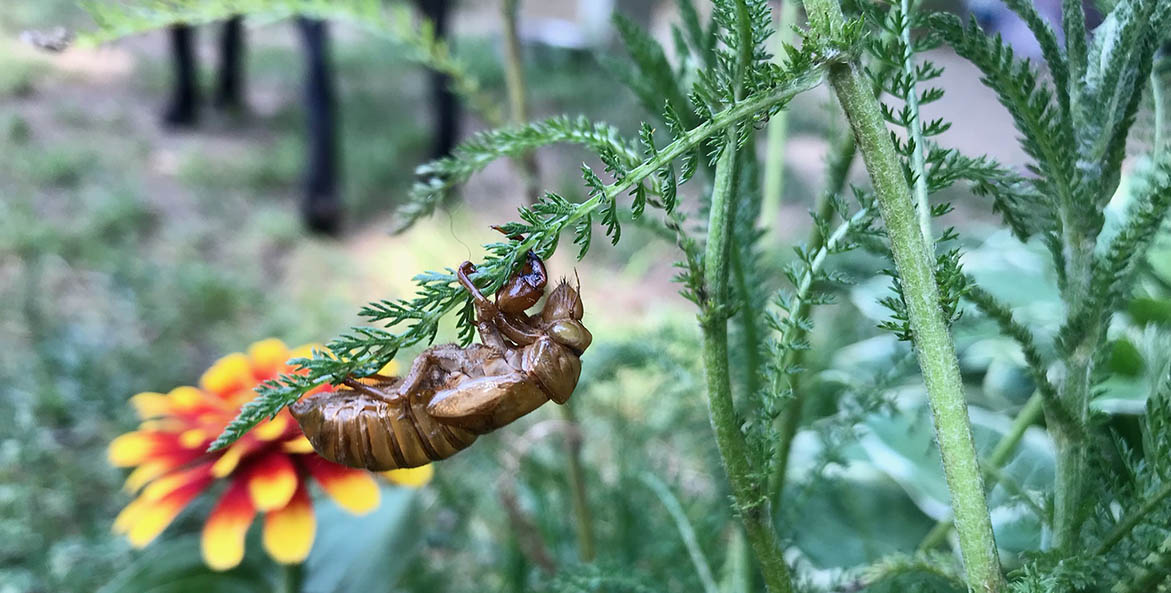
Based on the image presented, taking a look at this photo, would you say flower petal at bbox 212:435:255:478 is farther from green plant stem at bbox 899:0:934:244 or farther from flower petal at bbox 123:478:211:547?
green plant stem at bbox 899:0:934:244

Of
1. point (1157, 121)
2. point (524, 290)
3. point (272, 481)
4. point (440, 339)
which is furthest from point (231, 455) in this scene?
point (440, 339)

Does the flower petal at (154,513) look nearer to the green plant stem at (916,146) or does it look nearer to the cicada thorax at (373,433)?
the cicada thorax at (373,433)

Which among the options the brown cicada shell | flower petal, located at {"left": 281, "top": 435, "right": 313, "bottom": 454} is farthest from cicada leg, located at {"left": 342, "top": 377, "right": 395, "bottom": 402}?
flower petal, located at {"left": 281, "top": 435, "right": 313, "bottom": 454}

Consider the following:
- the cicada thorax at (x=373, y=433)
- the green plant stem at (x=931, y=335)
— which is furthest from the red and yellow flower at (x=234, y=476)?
the green plant stem at (x=931, y=335)

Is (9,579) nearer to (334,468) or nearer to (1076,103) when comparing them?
(334,468)

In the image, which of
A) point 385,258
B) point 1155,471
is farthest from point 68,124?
point 1155,471
